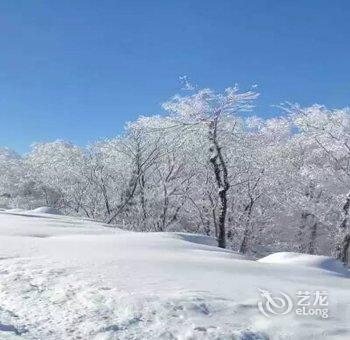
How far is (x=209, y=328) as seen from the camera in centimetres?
435

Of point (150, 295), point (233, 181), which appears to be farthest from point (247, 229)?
point (150, 295)

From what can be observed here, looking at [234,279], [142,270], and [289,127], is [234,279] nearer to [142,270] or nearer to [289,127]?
[142,270]

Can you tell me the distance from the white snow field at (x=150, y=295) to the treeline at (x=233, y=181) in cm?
1447

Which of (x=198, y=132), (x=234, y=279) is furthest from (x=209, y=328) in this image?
(x=198, y=132)

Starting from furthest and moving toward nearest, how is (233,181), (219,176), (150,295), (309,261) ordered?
(233,181) → (219,176) → (309,261) → (150,295)

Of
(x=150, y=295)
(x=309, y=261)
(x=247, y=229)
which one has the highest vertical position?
(x=247, y=229)

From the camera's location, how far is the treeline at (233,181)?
79.5 ft

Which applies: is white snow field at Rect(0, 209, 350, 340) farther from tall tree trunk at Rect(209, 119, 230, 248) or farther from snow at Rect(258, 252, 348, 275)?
tall tree trunk at Rect(209, 119, 230, 248)

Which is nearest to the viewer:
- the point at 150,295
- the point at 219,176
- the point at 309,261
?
the point at 150,295

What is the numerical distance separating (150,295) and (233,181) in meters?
21.8

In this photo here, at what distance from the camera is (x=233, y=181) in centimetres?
2662

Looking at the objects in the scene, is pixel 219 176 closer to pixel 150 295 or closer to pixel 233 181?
pixel 233 181

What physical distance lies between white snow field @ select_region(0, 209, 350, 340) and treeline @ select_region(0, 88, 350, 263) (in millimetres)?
14466

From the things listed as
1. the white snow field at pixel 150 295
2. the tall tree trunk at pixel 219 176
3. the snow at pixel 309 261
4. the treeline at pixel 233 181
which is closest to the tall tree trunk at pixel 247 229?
the treeline at pixel 233 181
